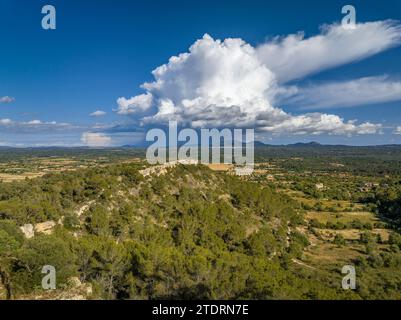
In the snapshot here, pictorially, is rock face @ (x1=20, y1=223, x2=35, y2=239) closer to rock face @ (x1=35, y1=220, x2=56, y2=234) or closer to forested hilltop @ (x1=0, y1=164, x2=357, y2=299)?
rock face @ (x1=35, y1=220, x2=56, y2=234)

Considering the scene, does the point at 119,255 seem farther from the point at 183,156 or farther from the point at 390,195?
the point at 390,195

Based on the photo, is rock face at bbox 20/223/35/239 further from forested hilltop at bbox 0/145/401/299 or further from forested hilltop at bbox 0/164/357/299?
forested hilltop at bbox 0/164/357/299

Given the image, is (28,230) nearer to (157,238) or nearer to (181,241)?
(157,238)

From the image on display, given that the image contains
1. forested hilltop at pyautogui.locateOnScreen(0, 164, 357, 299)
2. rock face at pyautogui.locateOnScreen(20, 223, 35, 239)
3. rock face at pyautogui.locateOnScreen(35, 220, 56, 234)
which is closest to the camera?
forested hilltop at pyautogui.locateOnScreen(0, 164, 357, 299)

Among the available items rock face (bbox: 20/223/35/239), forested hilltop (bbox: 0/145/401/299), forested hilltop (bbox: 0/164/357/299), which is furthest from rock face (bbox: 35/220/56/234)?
rock face (bbox: 20/223/35/239)

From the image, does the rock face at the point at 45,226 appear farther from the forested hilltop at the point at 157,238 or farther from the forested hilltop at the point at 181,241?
the forested hilltop at the point at 157,238

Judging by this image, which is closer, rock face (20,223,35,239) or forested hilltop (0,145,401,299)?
forested hilltop (0,145,401,299)


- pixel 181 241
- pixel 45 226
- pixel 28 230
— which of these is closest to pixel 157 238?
pixel 181 241

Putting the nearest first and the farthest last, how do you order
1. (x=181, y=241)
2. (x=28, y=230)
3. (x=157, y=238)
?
(x=28, y=230) → (x=157, y=238) → (x=181, y=241)

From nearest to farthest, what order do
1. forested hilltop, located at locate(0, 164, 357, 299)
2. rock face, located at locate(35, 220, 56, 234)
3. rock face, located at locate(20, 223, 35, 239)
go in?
1. forested hilltop, located at locate(0, 164, 357, 299)
2. rock face, located at locate(20, 223, 35, 239)
3. rock face, located at locate(35, 220, 56, 234)
